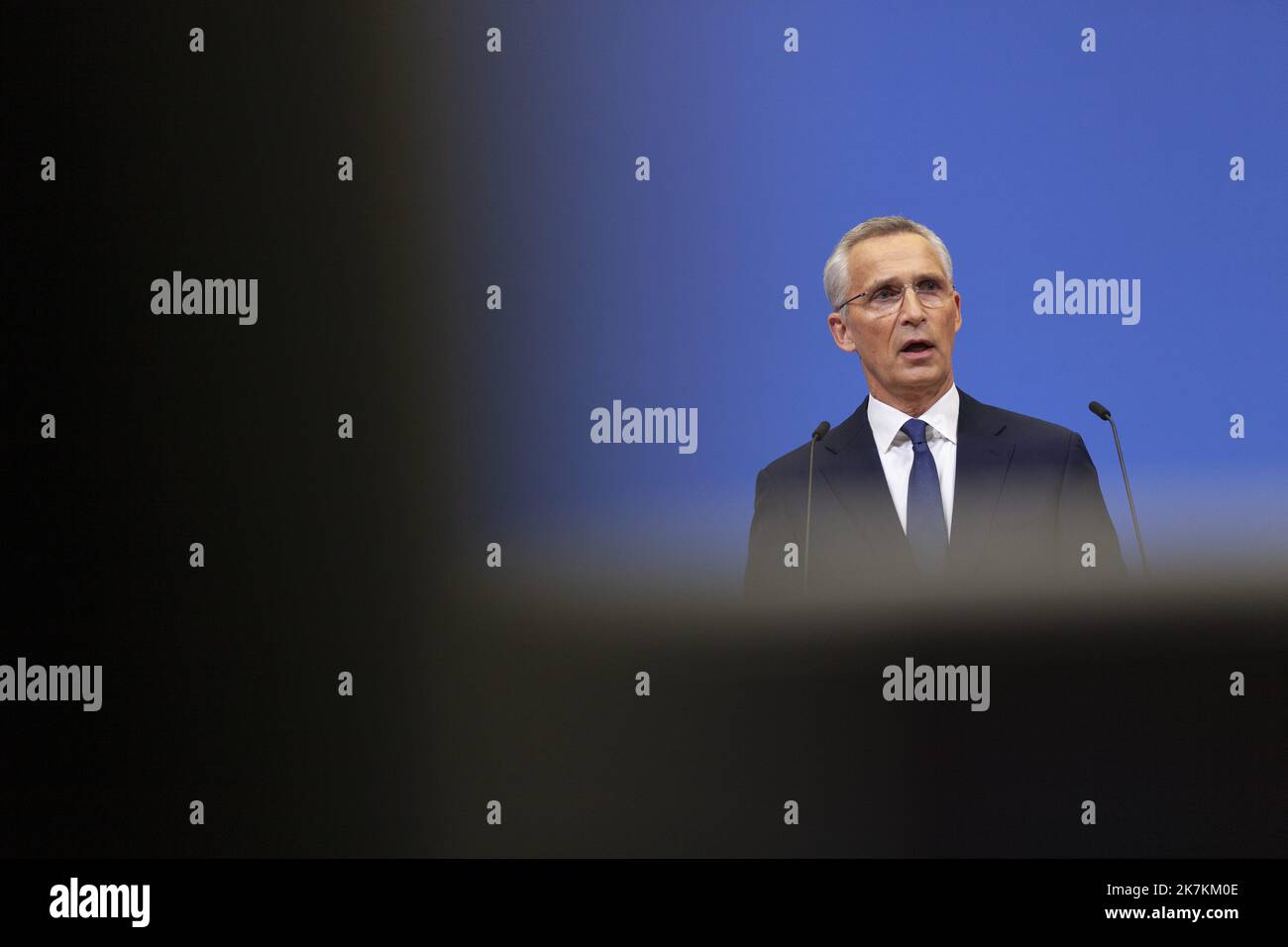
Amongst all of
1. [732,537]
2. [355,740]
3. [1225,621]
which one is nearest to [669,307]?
[732,537]

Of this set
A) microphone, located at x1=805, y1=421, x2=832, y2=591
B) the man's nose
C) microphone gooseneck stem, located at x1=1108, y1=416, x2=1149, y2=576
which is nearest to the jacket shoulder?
microphone gooseneck stem, located at x1=1108, y1=416, x2=1149, y2=576

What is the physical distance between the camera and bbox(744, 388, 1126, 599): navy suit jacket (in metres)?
3.02

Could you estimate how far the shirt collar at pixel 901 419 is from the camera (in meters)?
3.05

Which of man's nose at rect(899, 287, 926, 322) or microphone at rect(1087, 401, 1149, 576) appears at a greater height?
man's nose at rect(899, 287, 926, 322)

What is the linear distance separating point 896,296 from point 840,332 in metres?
A: 0.17

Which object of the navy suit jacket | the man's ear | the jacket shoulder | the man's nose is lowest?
the navy suit jacket

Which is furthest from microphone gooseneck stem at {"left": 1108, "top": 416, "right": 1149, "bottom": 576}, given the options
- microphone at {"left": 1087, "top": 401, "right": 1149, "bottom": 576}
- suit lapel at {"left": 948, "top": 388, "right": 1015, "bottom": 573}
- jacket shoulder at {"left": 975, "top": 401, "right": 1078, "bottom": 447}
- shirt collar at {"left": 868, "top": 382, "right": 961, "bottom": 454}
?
shirt collar at {"left": 868, "top": 382, "right": 961, "bottom": 454}

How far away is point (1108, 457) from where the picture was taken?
3.04 meters

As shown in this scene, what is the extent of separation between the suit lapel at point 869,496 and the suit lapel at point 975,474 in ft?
0.48

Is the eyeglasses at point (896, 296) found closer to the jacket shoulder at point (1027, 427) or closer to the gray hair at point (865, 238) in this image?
the gray hair at point (865, 238)

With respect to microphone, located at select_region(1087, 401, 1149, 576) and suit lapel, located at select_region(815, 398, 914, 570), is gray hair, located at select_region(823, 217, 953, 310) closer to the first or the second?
suit lapel, located at select_region(815, 398, 914, 570)

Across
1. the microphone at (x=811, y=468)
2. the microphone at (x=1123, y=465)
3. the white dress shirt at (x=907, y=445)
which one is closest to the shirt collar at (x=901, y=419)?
the white dress shirt at (x=907, y=445)

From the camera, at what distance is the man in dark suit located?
3.03 metres
